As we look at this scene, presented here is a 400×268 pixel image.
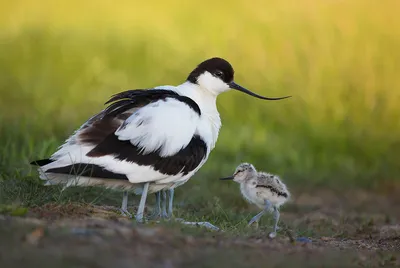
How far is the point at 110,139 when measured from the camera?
20.9ft

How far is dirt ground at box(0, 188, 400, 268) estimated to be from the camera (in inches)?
172

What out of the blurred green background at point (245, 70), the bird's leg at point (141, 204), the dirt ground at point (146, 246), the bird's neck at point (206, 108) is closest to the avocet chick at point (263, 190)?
the dirt ground at point (146, 246)

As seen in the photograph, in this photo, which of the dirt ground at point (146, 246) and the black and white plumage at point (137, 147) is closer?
the dirt ground at point (146, 246)

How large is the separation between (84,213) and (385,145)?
6.54m

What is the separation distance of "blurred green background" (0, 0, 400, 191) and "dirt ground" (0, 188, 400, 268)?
336 centimetres

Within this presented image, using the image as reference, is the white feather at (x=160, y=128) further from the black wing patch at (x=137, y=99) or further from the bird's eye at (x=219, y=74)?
the bird's eye at (x=219, y=74)

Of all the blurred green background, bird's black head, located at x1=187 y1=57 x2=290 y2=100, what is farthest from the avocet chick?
the blurred green background

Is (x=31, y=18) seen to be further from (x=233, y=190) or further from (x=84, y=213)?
(x=84, y=213)

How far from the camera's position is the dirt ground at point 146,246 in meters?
4.37

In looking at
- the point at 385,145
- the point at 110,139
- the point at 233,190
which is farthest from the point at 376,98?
the point at 110,139

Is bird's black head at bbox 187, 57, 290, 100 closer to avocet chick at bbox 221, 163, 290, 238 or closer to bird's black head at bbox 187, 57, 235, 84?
bird's black head at bbox 187, 57, 235, 84

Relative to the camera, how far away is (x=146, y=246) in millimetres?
4727

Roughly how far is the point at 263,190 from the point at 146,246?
279cm

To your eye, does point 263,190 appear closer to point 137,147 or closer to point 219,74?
→ point 219,74
